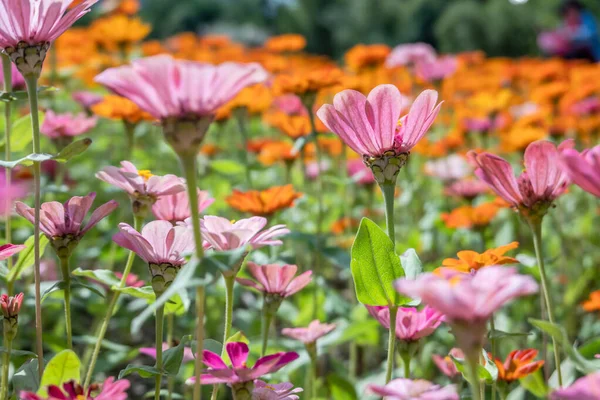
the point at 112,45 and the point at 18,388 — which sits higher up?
the point at 112,45

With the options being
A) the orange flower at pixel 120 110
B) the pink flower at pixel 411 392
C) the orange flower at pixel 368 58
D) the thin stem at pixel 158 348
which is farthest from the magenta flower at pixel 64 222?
the orange flower at pixel 368 58

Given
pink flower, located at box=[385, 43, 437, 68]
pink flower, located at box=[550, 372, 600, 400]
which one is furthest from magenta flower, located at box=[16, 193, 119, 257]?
pink flower, located at box=[385, 43, 437, 68]

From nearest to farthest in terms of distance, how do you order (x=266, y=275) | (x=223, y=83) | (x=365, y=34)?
(x=223, y=83) → (x=266, y=275) → (x=365, y=34)

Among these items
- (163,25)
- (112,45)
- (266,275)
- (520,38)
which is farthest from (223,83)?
(163,25)

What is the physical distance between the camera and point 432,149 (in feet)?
6.48

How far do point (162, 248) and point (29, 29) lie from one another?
225mm

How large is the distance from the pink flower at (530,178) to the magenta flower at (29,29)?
1.31 feet

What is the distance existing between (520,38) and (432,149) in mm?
5013

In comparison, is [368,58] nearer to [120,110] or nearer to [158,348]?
[120,110]

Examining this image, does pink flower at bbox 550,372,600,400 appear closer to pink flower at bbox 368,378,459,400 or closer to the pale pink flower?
pink flower at bbox 368,378,459,400

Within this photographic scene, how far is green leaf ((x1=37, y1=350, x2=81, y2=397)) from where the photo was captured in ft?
1.80

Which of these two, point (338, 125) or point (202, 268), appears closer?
point (202, 268)

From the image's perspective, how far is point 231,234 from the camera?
54 cm

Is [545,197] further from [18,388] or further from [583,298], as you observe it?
[583,298]
